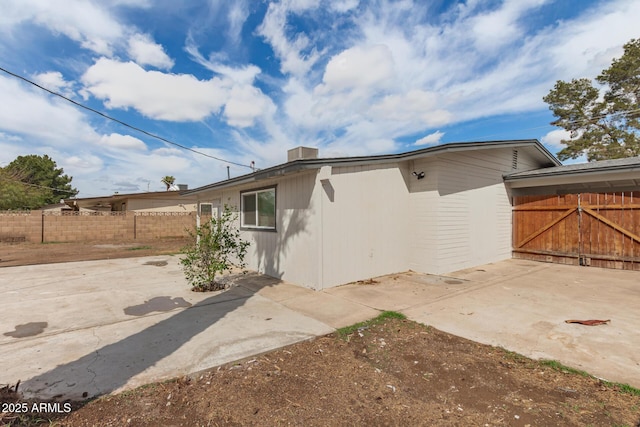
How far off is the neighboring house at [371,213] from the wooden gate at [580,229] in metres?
1.05

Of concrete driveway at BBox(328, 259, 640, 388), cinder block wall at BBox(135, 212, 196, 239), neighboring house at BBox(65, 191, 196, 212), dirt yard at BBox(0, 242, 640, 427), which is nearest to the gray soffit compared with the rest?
concrete driveway at BBox(328, 259, 640, 388)

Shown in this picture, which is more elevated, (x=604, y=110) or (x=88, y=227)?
(x=604, y=110)

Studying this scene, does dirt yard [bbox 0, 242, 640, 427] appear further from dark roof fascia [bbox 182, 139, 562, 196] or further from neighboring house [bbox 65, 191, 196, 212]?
neighboring house [bbox 65, 191, 196, 212]

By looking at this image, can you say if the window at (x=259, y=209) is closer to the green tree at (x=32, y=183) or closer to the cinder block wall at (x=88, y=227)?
the cinder block wall at (x=88, y=227)

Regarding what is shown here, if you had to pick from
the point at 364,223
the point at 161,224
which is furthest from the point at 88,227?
the point at 364,223

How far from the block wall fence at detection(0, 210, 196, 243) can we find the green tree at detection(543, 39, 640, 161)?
25.5 m

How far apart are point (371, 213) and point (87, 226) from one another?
17422mm

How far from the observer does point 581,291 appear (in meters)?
5.95

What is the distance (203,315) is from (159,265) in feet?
19.6

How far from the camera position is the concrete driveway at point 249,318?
A: 10.0 feet

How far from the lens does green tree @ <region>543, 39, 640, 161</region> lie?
57.9 feet

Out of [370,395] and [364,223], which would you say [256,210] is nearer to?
[364,223]

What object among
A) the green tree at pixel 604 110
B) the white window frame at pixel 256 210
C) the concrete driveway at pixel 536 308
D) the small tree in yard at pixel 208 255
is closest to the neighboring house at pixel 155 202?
the white window frame at pixel 256 210

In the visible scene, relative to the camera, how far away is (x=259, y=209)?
8406 millimetres
